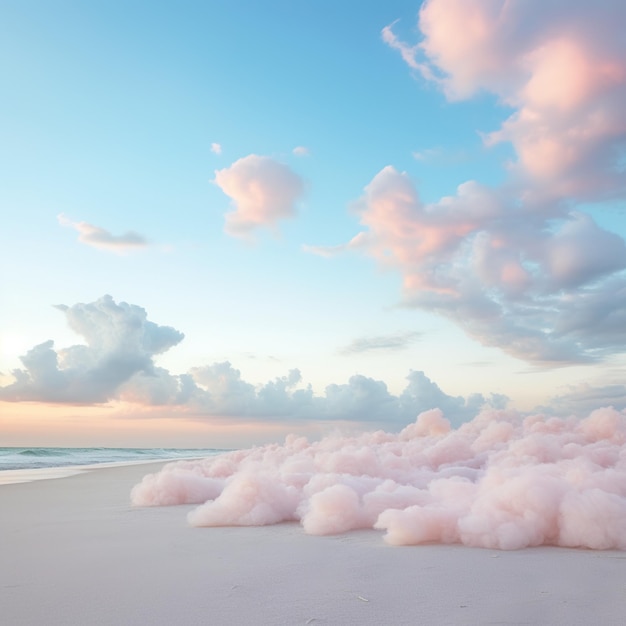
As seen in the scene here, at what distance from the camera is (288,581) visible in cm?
273

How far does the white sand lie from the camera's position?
226cm

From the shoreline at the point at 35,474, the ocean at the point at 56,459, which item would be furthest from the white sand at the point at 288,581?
the ocean at the point at 56,459

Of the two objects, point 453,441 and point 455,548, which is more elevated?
point 453,441

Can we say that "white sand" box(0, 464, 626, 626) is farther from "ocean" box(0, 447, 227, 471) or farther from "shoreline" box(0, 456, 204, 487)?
"ocean" box(0, 447, 227, 471)

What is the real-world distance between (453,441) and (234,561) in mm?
5052

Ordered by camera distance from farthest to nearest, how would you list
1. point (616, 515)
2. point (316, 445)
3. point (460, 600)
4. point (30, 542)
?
point (316, 445) → point (30, 542) → point (616, 515) → point (460, 600)

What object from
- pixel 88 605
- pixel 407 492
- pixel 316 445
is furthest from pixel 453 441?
pixel 88 605

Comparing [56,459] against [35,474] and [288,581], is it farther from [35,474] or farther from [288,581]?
[288,581]

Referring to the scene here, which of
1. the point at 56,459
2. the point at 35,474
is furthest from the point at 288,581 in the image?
A: the point at 56,459

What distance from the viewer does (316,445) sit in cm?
940

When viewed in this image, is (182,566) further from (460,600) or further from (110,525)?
(110,525)

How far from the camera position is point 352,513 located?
4027 mm

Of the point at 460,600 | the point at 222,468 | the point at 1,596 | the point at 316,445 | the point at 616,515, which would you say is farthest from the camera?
the point at 316,445

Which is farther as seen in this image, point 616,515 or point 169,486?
point 169,486
